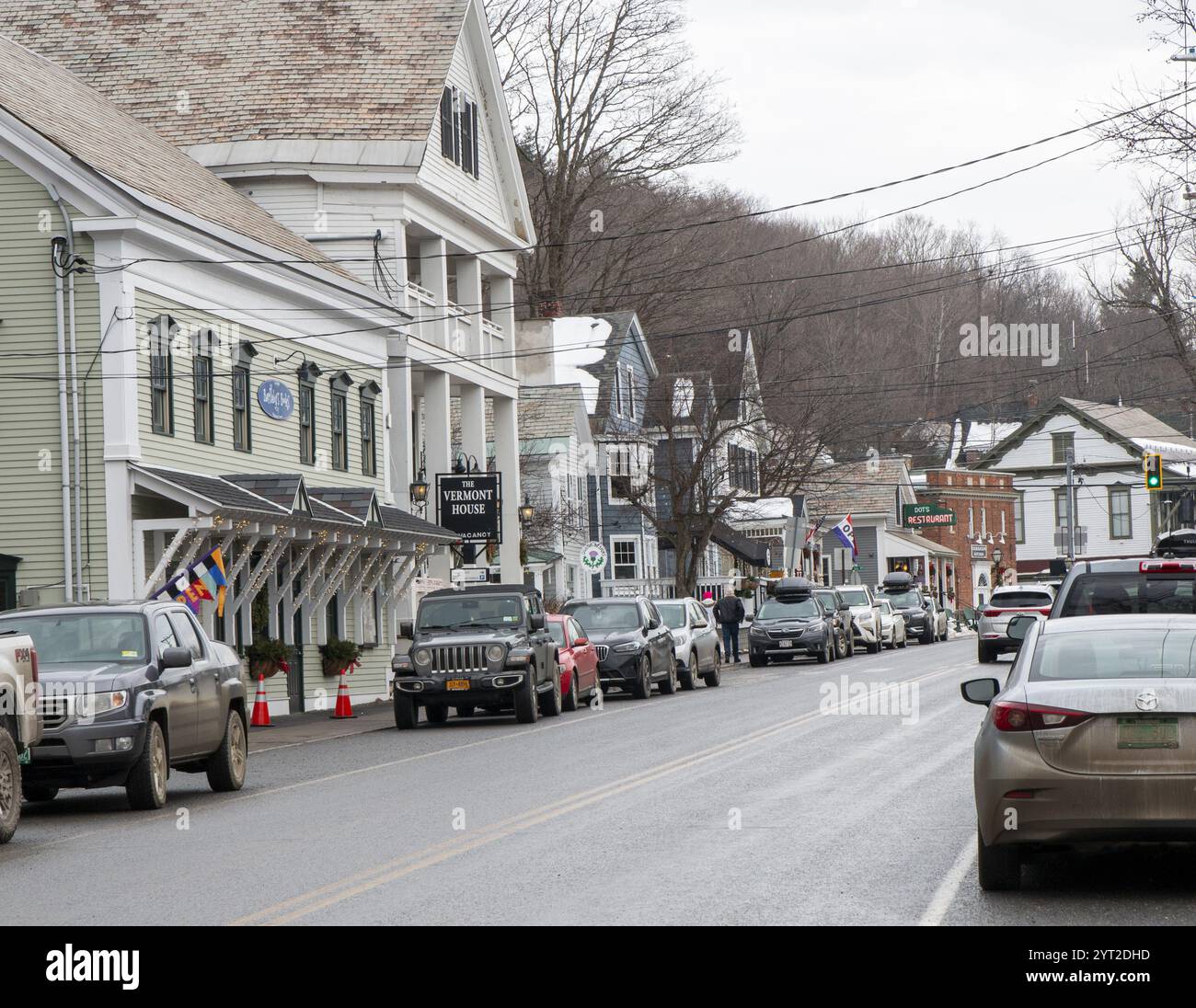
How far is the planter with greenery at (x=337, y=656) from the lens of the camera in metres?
33.2

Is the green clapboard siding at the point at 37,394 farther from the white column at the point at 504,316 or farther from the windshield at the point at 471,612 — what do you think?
the white column at the point at 504,316

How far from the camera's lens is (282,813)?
15.3 meters

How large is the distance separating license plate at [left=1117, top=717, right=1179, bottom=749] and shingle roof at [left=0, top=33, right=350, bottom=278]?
19.8 m

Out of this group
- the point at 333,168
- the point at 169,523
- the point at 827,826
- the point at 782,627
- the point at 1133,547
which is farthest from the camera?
the point at 1133,547

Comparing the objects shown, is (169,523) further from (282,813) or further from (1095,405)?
(1095,405)

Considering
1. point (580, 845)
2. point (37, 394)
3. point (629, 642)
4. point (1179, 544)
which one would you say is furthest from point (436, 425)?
point (580, 845)

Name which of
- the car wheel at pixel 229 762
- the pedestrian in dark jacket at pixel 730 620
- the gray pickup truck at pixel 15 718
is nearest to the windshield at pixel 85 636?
the car wheel at pixel 229 762

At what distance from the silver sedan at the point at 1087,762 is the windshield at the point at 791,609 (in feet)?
124

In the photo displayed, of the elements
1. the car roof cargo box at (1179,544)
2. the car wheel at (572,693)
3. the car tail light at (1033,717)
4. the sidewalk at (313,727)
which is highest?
the car roof cargo box at (1179,544)

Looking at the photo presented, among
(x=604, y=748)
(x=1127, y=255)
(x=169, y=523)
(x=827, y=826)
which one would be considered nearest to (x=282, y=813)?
(x=827, y=826)

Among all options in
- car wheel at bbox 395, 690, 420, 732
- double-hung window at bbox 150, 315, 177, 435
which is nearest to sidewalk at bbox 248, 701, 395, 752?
car wheel at bbox 395, 690, 420, 732

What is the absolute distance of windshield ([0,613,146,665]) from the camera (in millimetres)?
16438

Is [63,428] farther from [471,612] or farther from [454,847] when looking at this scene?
[454,847]
